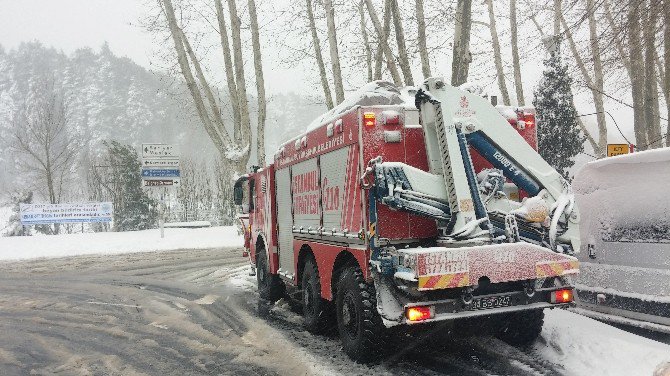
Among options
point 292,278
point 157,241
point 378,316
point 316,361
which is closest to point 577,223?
point 378,316

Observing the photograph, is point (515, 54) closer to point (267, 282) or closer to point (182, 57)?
point (182, 57)

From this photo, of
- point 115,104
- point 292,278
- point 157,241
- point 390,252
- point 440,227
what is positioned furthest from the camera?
point 115,104

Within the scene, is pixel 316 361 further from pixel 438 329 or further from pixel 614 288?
pixel 614 288

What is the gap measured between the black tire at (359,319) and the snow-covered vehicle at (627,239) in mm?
2168

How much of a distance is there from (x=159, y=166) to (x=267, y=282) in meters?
15.7

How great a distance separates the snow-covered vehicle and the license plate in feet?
3.72

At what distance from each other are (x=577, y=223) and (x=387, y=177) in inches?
71.1

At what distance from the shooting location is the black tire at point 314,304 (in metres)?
6.76

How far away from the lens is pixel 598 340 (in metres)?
5.28

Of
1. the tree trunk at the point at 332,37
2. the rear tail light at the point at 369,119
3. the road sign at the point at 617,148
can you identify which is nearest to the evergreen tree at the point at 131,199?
the tree trunk at the point at 332,37

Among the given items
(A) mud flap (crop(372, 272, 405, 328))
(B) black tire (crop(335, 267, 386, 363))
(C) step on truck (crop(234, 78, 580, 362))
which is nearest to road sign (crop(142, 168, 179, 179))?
(C) step on truck (crop(234, 78, 580, 362))

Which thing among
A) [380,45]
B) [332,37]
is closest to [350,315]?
[380,45]

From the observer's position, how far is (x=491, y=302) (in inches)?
194

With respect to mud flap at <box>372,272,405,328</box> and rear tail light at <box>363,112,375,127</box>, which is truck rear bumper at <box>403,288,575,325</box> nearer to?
mud flap at <box>372,272,405,328</box>
